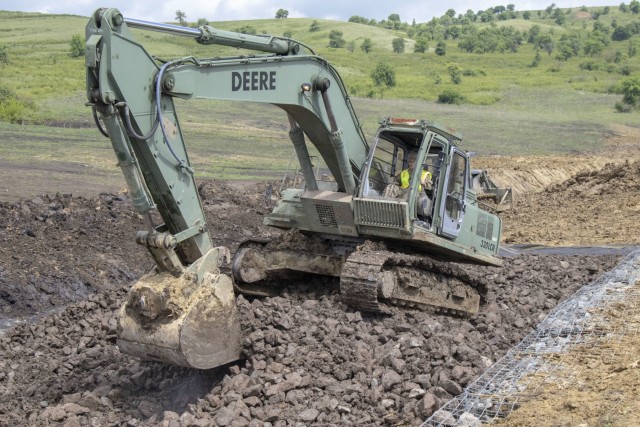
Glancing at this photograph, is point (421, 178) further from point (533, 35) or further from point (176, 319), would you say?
point (533, 35)

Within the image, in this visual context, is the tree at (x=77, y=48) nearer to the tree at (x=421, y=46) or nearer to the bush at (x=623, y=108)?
the bush at (x=623, y=108)

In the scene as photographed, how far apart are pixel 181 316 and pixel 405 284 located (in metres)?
3.85

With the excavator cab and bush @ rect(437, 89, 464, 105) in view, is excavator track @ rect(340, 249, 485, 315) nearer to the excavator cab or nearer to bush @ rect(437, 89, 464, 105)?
the excavator cab

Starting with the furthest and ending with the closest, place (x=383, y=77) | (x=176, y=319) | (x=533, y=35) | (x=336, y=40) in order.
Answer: (x=533, y=35)
(x=336, y=40)
(x=383, y=77)
(x=176, y=319)

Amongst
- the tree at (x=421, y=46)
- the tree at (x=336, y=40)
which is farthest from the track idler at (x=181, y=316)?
the tree at (x=336, y=40)

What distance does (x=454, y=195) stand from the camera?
12.2 metres

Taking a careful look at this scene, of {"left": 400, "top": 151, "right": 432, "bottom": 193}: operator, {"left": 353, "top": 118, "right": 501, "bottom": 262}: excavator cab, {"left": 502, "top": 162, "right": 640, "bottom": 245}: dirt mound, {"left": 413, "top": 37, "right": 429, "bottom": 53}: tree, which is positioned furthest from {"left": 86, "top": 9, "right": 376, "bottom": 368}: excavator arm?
{"left": 413, "top": 37, "right": 429, "bottom": 53}: tree

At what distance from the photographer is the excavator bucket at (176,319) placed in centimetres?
849

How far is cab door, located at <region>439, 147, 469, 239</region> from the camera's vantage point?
1196cm

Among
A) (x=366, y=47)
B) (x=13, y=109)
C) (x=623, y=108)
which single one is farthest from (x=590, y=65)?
(x=13, y=109)

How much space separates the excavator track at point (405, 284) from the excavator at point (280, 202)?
0.02 meters

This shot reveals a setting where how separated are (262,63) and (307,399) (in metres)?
3.79

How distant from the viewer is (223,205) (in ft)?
68.6

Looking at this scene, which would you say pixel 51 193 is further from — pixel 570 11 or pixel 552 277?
pixel 570 11
